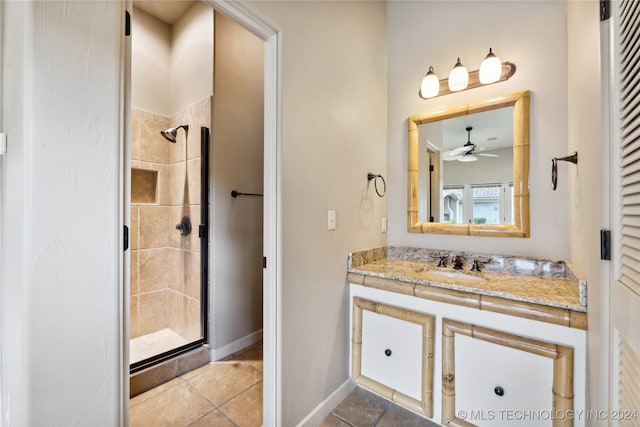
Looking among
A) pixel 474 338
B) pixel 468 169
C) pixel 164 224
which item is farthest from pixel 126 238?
pixel 468 169

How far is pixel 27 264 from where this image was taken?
0.73 meters

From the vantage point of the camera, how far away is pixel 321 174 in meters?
1.58

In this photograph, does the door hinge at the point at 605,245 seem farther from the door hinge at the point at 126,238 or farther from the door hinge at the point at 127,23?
the door hinge at the point at 127,23

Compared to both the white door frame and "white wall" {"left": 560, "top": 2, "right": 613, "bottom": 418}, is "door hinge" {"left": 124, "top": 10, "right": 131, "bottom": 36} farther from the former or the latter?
"white wall" {"left": 560, "top": 2, "right": 613, "bottom": 418}

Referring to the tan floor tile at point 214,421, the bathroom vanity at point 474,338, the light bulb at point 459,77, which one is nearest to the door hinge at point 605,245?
the bathroom vanity at point 474,338

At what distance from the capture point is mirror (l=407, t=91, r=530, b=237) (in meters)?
1.71

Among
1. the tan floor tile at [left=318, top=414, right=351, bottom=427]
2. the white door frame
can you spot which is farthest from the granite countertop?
the tan floor tile at [left=318, top=414, right=351, bottom=427]

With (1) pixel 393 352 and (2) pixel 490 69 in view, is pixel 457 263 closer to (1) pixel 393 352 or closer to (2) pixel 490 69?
(1) pixel 393 352

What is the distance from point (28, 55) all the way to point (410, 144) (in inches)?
79.6

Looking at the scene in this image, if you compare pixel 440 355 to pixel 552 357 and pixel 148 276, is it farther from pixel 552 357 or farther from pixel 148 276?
pixel 148 276

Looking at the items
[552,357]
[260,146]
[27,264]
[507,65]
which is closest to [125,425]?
[27,264]

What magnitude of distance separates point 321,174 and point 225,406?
1549 mm

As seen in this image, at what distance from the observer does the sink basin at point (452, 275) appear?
1.60 m

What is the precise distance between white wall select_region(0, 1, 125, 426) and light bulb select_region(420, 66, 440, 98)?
179 cm
